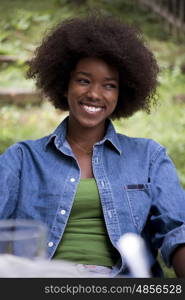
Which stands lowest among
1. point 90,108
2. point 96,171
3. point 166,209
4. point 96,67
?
point 166,209

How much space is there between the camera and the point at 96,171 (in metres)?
2.50

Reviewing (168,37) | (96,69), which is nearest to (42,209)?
(96,69)

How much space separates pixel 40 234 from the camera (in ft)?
4.97

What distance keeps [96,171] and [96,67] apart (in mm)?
408

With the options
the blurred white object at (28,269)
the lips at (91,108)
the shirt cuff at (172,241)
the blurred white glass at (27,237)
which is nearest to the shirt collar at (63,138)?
the lips at (91,108)

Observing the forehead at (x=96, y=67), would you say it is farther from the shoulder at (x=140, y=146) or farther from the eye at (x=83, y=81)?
the shoulder at (x=140, y=146)

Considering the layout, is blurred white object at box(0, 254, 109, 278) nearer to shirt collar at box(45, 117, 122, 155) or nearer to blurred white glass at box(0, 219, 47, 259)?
blurred white glass at box(0, 219, 47, 259)

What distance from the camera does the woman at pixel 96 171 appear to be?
7.89ft

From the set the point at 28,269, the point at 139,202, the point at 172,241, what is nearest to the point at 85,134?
the point at 139,202

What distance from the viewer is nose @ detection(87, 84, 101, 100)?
2484mm

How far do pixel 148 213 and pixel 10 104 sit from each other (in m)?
4.28

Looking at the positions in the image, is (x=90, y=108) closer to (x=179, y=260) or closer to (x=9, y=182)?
(x=9, y=182)

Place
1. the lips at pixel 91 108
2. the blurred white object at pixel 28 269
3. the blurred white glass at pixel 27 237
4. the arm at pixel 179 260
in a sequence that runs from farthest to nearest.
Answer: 1. the lips at pixel 91 108
2. the arm at pixel 179 260
3. the blurred white glass at pixel 27 237
4. the blurred white object at pixel 28 269

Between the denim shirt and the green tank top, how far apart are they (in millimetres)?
28
